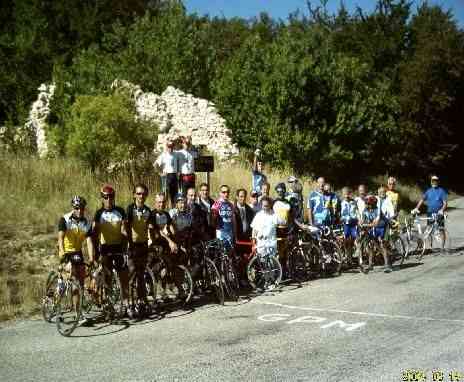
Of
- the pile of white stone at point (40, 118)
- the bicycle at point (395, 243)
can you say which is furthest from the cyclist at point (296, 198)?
the pile of white stone at point (40, 118)

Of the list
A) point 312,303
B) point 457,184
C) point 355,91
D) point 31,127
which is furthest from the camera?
point 457,184

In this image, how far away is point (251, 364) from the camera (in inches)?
282

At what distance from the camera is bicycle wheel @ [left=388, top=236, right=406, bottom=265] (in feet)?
48.1

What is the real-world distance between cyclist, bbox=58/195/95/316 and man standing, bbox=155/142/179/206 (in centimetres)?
576

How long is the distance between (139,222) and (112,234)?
0.53 meters

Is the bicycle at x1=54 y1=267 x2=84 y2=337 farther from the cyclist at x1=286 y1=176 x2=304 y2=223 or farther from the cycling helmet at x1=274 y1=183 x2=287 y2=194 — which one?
the cyclist at x1=286 y1=176 x2=304 y2=223

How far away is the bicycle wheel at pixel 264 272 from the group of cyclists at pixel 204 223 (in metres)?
0.22

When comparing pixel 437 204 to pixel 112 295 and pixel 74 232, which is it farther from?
pixel 74 232

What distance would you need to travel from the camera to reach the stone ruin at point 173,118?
23125 millimetres

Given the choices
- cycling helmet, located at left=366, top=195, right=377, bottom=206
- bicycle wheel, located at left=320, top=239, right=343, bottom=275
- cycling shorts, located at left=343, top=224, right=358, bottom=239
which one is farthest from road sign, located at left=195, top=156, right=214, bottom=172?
cycling helmet, located at left=366, top=195, right=377, bottom=206

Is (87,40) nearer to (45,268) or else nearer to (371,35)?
(371,35)

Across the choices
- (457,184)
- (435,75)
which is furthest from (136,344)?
(457,184)

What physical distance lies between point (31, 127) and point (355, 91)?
15.4 m

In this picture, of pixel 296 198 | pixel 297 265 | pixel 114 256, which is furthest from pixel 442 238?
pixel 114 256
